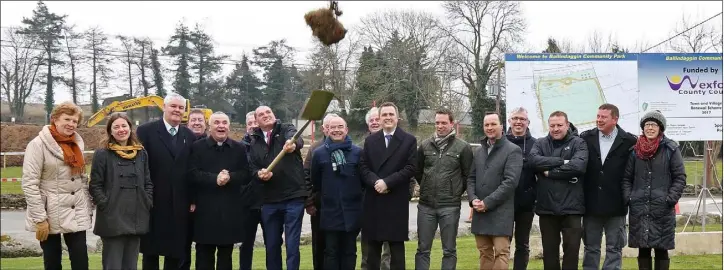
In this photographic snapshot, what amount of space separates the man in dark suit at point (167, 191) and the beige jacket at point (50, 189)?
788 millimetres

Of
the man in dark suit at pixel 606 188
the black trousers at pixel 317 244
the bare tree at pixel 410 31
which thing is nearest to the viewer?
the man in dark suit at pixel 606 188

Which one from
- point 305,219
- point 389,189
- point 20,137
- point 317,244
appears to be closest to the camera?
point 389,189

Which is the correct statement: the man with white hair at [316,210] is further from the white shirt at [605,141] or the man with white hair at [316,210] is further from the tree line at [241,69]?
the tree line at [241,69]

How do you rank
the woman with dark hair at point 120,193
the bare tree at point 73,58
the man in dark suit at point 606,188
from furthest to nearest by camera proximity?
1. the bare tree at point 73,58
2. the man in dark suit at point 606,188
3. the woman with dark hair at point 120,193

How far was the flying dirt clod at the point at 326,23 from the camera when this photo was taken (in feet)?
21.9

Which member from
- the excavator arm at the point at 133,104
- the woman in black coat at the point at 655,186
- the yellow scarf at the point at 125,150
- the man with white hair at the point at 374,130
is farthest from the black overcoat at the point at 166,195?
the excavator arm at the point at 133,104

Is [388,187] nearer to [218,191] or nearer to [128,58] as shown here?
[218,191]

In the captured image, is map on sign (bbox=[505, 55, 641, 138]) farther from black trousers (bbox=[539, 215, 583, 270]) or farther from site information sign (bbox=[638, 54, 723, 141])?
black trousers (bbox=[539, 215, 583, 270])

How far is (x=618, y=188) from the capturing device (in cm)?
769

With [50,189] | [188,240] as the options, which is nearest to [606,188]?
[188,240]

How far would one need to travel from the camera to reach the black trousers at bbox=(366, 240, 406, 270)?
7676 mm

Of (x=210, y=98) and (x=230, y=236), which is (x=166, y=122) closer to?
(x=230, y=236)

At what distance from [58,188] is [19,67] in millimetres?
20348

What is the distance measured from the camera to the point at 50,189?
6539 millimetres
